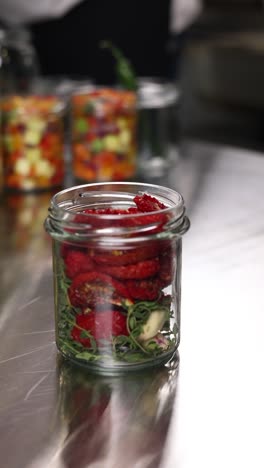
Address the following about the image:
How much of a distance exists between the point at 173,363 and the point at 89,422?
4.7 inches

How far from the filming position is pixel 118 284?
0.65 metres

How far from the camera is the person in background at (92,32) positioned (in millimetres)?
1962

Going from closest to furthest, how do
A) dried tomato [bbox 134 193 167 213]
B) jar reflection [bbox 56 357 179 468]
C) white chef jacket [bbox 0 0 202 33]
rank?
jar reflection [bbox 56 357 179 468] < dried tomato [bbox 134 193 167 213] < white chef jacket [bbox 0 0 202 33]

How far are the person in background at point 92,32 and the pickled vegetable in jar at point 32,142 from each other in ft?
2.33

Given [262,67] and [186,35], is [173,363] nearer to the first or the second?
[262,67]

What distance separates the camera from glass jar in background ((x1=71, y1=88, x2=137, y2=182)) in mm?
1304

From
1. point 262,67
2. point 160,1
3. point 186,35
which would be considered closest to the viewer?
point 160,1

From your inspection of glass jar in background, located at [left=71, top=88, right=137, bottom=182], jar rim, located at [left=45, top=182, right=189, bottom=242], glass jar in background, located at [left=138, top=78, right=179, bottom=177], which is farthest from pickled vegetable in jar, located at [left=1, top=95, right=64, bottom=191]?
jar rim, located at [left=45, top=182, right=189, bottom=242]

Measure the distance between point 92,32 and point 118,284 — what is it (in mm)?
1660

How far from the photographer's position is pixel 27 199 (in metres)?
1.27

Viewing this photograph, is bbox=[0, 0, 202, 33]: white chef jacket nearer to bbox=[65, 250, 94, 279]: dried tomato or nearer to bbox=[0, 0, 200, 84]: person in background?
bbox=[0, 0, 200, 84]: person in background

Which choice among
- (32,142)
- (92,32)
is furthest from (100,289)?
(92,32)

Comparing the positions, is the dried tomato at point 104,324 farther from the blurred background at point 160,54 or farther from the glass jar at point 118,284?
the blurred background at point 160,54

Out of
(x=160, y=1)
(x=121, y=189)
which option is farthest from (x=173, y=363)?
(x=160, y=1)
